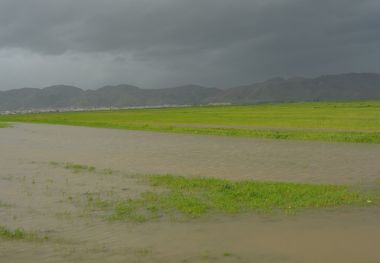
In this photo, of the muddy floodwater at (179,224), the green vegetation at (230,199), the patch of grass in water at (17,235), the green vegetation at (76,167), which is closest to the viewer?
the muddy floodwater at (179,224)

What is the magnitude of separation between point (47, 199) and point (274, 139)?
2106 cm

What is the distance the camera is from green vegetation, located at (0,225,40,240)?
8945 millimetres

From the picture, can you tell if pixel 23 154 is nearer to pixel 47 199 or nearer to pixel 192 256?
pixel 47 199

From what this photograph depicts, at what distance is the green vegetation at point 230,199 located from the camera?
35.9 feet

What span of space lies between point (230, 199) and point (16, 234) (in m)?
5.51

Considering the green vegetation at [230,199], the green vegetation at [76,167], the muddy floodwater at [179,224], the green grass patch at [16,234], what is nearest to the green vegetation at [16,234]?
the green grass patch at [16,234]

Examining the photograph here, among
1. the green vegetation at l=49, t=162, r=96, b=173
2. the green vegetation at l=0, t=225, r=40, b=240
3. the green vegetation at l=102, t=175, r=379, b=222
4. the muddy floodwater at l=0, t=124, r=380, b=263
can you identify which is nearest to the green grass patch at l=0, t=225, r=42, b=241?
the green vegetation at l=0, t=225, r=40, b=240

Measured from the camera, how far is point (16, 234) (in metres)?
9.12

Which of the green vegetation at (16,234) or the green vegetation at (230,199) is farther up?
the green vegetation at (16,234)

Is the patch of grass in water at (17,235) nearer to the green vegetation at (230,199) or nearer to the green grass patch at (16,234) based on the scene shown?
the green grass patch at (16,234)

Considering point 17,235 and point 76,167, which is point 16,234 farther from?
point 76,167

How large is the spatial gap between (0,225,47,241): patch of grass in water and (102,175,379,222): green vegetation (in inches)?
78.2

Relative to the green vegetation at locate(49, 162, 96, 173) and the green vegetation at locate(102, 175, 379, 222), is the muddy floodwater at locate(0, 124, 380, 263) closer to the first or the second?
the green vegetation at locate(49, 162, 96, 173)

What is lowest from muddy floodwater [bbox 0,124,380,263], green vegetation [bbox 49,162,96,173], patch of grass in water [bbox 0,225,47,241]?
muddy floodwater [bbox 0,124,380,263]
